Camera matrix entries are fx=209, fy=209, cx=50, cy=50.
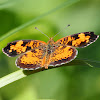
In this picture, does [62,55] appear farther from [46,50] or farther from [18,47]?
[18,47]

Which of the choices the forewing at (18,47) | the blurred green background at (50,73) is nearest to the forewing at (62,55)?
the forewing at (18,47)

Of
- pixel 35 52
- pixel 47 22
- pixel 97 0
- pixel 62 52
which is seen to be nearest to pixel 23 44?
pixel 35 52

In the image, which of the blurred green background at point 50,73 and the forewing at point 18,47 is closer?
the forewing at point 18,47

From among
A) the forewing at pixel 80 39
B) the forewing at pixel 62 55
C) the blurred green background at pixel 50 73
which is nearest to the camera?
the forewing at pixel 62 55

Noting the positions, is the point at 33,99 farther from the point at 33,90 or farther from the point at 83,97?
the point at 83,97

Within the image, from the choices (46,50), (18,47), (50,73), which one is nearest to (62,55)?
(46,50)

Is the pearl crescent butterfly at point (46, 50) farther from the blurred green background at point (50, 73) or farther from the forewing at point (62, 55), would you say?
the blurred green background at point (50, 73)

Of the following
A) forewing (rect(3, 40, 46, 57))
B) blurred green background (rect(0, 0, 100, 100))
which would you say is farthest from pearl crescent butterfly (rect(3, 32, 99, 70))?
blurred green background (rect(0, 0, 100, 100))

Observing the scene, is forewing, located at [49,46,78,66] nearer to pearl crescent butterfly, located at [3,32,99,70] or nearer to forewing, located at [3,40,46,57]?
pearl crescent butterfly, located at [3,32,99,70]
